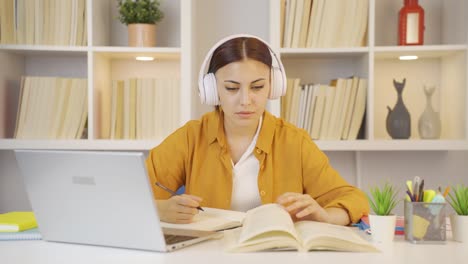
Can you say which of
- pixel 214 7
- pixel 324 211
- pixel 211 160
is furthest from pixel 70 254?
pixel 214 7

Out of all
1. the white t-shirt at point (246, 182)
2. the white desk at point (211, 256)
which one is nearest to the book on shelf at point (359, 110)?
the white t-shirt at point (246, 182)

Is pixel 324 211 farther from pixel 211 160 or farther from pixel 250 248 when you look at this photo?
pixel 211 160

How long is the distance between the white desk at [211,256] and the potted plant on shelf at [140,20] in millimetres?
1711

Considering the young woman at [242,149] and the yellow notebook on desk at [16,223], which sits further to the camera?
the young woman at [242,149]

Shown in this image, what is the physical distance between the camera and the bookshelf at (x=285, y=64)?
9.39 ft

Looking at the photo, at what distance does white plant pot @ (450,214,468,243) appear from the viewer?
1.44 metres

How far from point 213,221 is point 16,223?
501 millimetres

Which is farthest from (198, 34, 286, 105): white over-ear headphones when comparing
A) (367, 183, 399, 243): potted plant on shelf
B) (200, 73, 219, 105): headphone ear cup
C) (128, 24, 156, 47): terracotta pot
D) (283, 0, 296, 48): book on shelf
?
Result: (128, 24, 156, 47): terracotta pot

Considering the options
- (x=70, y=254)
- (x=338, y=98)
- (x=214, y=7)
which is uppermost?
(x=214, y=7)

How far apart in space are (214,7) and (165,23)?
27cm

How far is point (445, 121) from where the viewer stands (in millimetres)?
3080

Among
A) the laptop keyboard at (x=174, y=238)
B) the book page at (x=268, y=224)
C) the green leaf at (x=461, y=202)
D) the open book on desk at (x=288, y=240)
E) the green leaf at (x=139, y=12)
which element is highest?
the green leaf at (x=139, y=12)

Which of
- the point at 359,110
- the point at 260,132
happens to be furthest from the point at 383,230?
the point at 359,110

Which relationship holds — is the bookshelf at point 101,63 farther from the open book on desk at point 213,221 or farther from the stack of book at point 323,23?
the open book on desk at point 213,221
